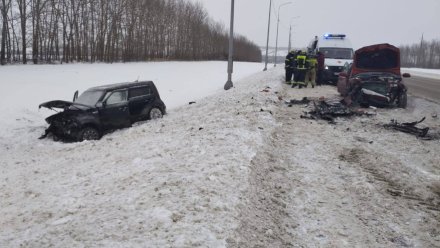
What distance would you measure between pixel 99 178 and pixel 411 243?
472cm

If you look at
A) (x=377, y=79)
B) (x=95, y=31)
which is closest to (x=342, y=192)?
(x=377, y=79)

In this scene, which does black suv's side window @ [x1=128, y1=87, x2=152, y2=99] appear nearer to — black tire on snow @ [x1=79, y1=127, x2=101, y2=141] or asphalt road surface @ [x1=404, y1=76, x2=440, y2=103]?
black tire on snow @ [x1=79, y1=127, x2=101, y2=141]

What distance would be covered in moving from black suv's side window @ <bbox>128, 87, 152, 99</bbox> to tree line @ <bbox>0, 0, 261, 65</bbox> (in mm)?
20995

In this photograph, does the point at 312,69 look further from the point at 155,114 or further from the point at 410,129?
the point at 410,129

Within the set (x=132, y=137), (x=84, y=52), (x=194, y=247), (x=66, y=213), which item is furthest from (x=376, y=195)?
(x=84, y=52)

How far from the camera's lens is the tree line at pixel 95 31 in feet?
101

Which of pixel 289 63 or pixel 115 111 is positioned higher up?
pixel 289 63

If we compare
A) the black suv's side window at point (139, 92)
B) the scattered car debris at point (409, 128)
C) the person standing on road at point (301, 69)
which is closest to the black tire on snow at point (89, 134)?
the black suv's side window at point (139, 92)

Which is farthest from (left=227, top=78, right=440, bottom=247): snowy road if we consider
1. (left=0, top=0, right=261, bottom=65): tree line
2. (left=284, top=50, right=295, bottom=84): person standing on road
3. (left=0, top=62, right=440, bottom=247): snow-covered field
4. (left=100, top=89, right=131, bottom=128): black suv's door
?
(left=0, top=0, right=261, bottom=65): tree line

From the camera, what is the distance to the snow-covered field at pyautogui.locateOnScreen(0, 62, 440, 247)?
414 centimetres

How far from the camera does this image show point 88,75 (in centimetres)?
2608

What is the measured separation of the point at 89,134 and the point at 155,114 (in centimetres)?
299

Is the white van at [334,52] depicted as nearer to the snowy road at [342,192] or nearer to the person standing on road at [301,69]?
the person standing on road at [301,69]

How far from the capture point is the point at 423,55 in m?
102
